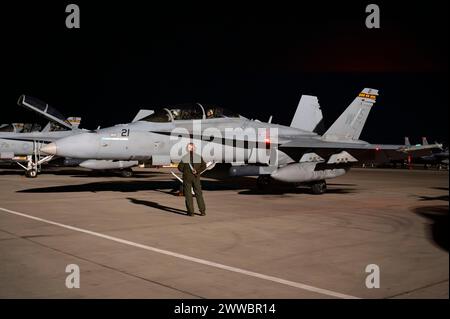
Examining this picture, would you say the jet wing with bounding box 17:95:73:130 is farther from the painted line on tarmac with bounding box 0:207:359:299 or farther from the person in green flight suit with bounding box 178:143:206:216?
the painted line on tarmac with bounding box 0:207:359:299

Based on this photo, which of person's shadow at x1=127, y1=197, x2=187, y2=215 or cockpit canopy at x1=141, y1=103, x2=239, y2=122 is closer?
person's shadow at x1=127, y1=197, x2=187, y2=215

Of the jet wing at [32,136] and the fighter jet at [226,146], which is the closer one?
the fighter jet at [226,146]

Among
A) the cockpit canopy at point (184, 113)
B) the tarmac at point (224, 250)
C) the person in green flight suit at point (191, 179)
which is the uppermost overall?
the cockpit canopy at point (184, 113)

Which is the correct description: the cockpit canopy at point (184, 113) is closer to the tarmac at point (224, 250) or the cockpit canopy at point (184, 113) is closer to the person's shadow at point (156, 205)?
the person's shadow at point (156, 205)

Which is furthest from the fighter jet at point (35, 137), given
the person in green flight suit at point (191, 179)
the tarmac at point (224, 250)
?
the person in green flight suit at point (191, 179)

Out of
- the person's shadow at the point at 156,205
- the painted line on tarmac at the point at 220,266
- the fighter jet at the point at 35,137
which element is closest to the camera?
the painted line on tarmac at the point at 220,266

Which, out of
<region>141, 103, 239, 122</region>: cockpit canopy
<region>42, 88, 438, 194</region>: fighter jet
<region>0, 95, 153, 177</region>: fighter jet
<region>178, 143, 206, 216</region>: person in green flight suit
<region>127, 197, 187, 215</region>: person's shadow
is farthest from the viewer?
<region>0, 95, 153, 177</region>: fighter jet

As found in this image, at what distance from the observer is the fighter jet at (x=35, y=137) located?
67.3ft

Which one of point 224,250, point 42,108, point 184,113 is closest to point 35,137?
point 42,108

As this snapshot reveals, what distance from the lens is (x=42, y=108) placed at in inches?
822

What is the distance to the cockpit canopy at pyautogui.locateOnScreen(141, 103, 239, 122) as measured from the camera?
39.3 ft

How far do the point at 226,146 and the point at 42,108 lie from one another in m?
12.0

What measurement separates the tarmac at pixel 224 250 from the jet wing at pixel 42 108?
407 inches

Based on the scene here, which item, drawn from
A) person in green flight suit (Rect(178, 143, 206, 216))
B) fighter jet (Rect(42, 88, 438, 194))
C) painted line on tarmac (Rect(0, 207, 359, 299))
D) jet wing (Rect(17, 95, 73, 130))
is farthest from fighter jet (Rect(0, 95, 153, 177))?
painted line on tarmac (Rect(0, 207, 359, 299))
